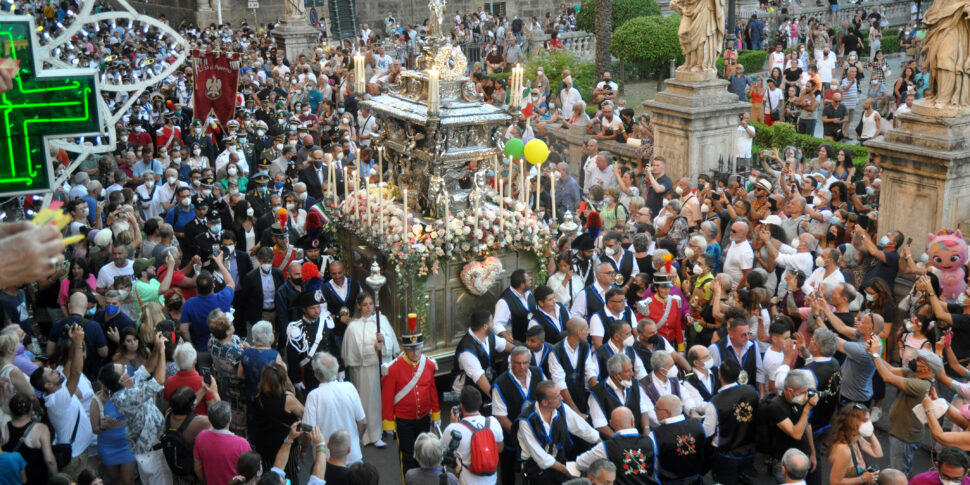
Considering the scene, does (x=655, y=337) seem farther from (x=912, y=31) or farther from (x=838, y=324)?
(x=912, y=31)

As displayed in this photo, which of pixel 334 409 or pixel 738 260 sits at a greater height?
pixel 738 260

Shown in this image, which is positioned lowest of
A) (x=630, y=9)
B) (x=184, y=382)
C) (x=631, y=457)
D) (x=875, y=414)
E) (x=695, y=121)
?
(x=875, y=414)

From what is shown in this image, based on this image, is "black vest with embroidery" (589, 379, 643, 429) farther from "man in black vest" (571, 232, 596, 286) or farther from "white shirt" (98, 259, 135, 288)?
"white shirt" (98, 259, 135, 288)

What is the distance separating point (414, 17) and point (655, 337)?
36.7m

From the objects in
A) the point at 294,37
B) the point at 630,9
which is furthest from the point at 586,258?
the point at 294,37

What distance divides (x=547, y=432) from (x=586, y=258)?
3.82m

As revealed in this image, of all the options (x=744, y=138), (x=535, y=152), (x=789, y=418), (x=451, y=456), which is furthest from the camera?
(x=744, y=138)

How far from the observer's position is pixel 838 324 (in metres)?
8.66

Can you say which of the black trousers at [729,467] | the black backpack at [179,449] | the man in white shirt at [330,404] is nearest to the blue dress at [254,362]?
the man in white shirt at [330,404]

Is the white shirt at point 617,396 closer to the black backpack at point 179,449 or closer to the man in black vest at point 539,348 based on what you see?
the man in black vest at point 539,348

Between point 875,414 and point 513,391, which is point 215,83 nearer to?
point 513,391

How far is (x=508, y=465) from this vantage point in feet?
26.6

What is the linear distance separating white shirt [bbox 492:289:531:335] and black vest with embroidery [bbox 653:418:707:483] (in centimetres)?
245

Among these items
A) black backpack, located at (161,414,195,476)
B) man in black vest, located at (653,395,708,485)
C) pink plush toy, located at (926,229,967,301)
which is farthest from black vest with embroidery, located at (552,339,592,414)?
pink plush toy, located at (926,229,967,301)
